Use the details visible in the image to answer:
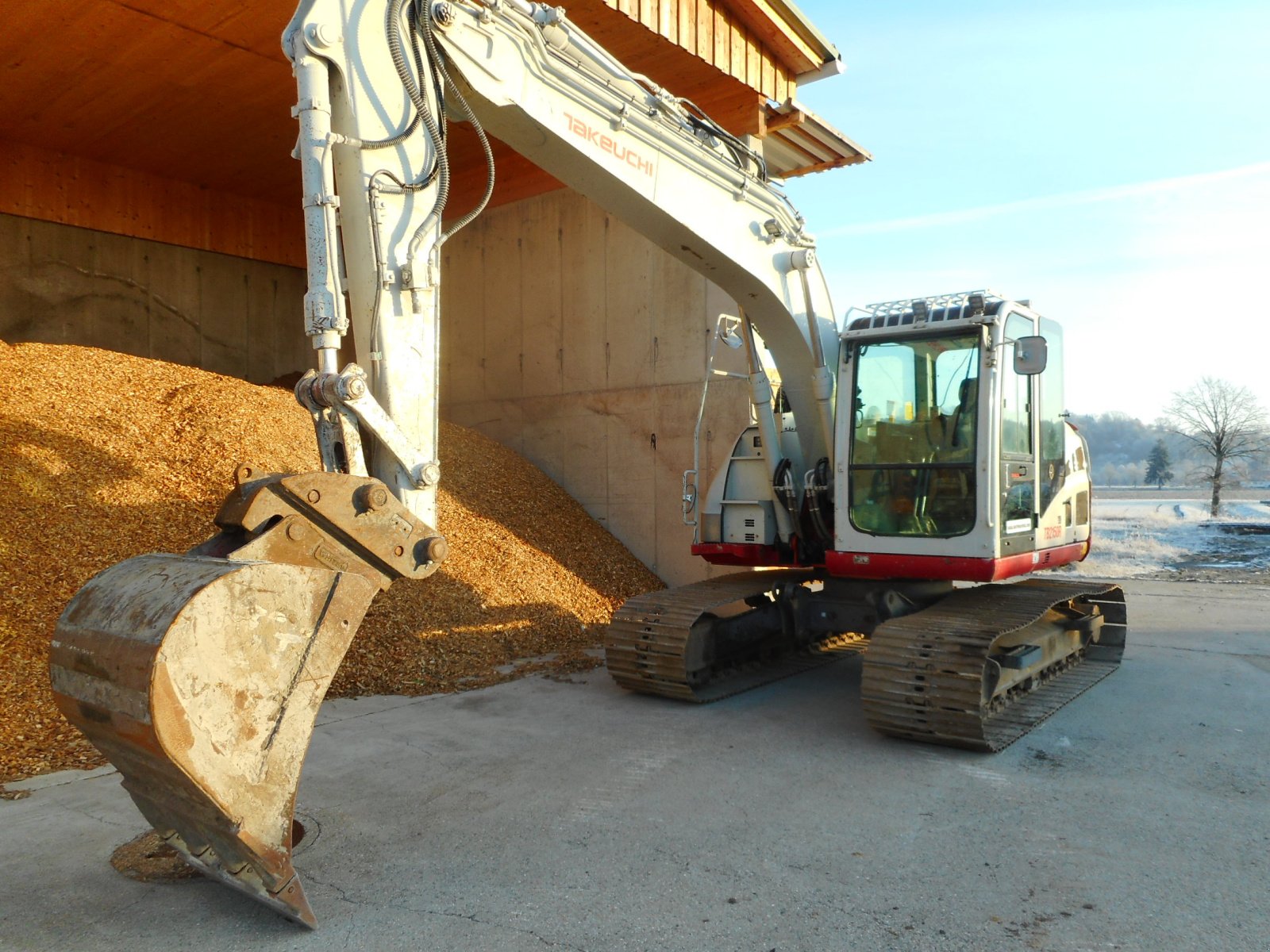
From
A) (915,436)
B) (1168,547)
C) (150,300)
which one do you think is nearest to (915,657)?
(915,436)

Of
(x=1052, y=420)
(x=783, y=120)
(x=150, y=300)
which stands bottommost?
(x=1052, y=420)

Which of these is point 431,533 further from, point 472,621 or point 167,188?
point 167,188

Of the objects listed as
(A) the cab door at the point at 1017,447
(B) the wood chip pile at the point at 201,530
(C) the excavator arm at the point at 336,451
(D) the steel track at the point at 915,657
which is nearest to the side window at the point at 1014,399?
(A) the cab door at the point at 1017,447

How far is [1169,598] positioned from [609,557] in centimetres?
720

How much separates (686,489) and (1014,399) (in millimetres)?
2617

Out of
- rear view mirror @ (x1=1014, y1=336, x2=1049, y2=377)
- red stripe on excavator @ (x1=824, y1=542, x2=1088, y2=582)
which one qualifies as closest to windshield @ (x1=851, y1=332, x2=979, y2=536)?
red stripe on excavator @ (x1=824, y1=542, x2=1088, y2=582)

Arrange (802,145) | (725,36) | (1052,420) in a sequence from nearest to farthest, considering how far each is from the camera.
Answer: (1052,420) < (725,36) < (802,145)

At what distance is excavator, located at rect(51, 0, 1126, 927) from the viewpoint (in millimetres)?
3119

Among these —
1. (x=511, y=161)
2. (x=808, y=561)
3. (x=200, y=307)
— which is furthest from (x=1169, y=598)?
(x=200, y=307)

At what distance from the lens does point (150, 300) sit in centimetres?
1382

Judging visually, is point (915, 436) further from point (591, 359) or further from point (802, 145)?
point (802, 145)

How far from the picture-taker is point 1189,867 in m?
3.87

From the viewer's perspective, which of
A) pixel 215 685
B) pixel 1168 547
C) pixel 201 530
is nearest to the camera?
pixel 215 685

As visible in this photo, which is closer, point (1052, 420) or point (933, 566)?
point (933, 566)
